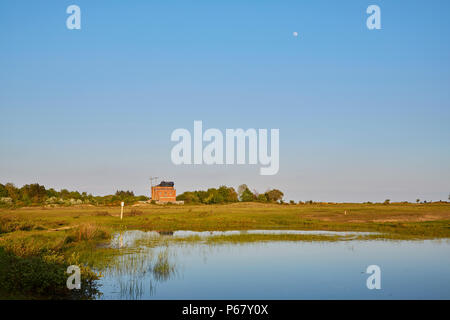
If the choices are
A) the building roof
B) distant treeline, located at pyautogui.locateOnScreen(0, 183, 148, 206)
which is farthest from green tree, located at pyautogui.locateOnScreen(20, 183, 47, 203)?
the building roof

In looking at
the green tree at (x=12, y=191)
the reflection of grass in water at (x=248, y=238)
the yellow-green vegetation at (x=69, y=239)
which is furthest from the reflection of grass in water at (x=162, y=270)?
the green tree at (x=12, y=191)

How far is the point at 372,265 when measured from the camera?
21.5 meters

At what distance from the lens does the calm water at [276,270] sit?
1598 centimetres

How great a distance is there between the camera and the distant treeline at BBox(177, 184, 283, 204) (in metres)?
131

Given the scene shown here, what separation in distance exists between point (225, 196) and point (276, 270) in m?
118

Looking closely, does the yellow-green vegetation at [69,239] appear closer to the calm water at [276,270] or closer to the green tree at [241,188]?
the calm water at [276,270]

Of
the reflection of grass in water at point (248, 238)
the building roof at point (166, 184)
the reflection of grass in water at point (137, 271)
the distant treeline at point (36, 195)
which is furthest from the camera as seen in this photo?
the building roof at point (166, 184)

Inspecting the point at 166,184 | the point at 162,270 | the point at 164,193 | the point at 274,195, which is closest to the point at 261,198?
the point at 274,195

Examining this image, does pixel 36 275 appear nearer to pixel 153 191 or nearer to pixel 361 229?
pixel 361 229

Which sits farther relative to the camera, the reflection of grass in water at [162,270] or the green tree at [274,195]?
the green tree at [274,195]

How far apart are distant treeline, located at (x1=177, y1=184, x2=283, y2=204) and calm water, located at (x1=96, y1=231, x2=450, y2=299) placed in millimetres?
100663

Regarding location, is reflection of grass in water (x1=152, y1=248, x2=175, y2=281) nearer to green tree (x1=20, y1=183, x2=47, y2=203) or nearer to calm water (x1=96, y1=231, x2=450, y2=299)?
calm water (x1=96, y1=231, x2=450, y2=299)

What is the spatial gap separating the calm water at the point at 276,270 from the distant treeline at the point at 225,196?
10066 cm
